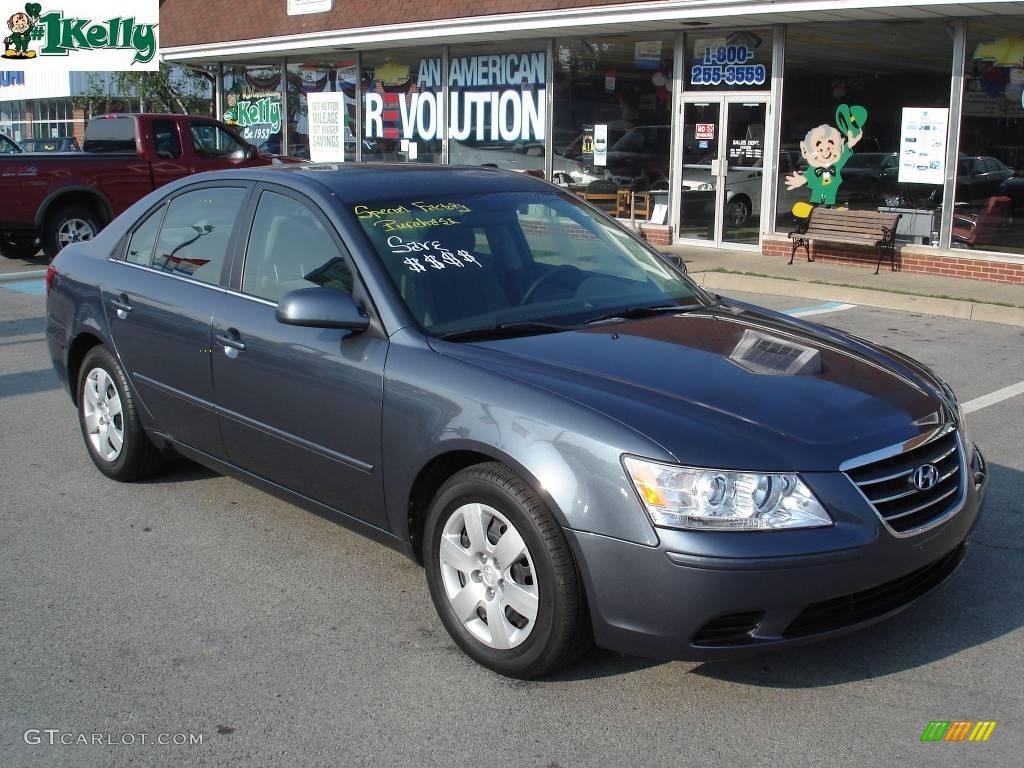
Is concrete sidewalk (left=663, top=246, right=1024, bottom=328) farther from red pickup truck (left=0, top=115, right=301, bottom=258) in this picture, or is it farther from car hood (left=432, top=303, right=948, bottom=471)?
car hood (left=432, top=303, right=948, bottom=471)

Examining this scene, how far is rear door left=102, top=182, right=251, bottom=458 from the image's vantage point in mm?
4949

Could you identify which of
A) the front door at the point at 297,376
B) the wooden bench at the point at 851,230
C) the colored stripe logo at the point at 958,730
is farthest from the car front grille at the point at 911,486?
the wooden bench at the point at 851,230

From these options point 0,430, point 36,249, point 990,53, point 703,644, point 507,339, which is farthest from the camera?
point 36,249

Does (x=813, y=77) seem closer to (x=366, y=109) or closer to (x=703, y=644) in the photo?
(x=366, y=109)

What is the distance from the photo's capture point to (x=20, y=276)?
555 inches

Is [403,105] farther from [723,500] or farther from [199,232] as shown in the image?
[723,500]

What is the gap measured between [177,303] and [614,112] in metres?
12.9

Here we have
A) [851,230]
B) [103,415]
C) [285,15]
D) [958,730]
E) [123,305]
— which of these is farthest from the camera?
[285,15]

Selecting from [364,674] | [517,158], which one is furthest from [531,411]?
[517,158]

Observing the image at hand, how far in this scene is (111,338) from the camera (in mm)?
5555

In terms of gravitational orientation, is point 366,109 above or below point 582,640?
above

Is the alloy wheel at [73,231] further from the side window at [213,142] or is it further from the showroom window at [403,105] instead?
the showroom window at [403,105]

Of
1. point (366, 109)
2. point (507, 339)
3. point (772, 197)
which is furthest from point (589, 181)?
point (507, 339)

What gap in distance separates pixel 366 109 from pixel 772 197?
871 cm
